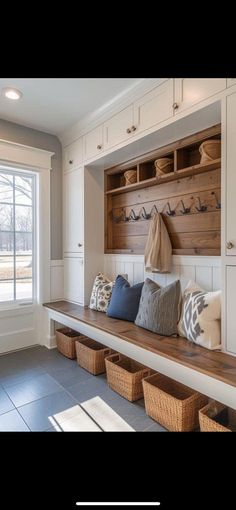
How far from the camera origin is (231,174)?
4.65 feet

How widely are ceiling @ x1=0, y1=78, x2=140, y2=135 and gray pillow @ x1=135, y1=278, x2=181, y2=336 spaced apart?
1.55m

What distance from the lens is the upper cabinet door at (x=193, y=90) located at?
4.81 feet

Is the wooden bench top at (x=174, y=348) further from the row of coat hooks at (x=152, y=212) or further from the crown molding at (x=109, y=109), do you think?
the crown molding at (x=109, y=109)

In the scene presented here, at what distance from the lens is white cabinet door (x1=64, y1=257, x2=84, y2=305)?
108 inches

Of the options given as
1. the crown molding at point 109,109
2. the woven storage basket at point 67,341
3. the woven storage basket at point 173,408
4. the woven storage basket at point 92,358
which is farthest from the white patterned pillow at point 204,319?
the crown molding at point 109,109

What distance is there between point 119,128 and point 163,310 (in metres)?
1.53

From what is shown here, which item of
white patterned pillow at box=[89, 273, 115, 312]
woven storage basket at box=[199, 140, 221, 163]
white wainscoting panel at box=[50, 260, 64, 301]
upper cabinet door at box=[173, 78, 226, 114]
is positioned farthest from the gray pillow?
white wainscoting panel at box=[50, 260, 64, 301]

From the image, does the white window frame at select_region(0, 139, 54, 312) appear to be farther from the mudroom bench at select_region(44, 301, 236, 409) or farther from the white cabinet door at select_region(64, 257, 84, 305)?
the mudroom bench at select_region(44, 301, 236, 409)

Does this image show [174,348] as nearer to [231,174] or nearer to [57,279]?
[231,174]

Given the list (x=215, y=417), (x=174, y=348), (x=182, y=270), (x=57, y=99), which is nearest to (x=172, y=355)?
(x=174, y=348)

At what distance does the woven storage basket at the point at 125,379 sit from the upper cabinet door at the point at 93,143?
186 centimetres
